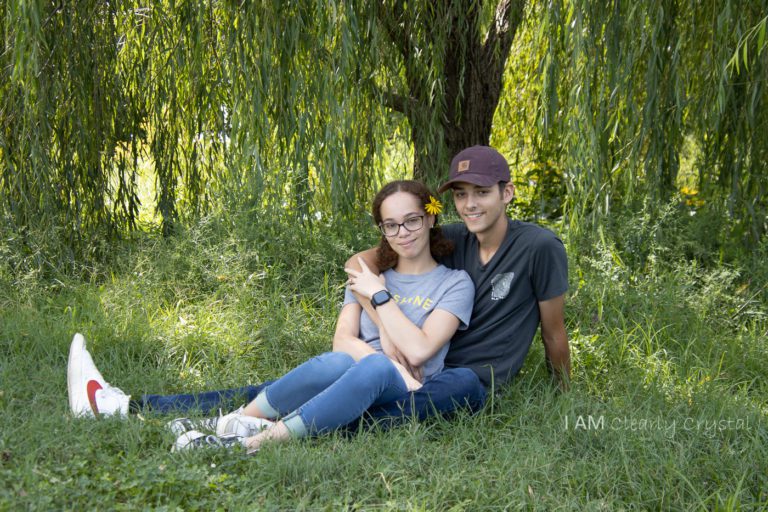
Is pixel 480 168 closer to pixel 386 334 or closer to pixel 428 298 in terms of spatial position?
pixel 428 298

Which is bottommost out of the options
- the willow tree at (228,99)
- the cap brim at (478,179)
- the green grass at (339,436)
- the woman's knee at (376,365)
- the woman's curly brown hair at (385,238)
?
the green grass at (339,436)

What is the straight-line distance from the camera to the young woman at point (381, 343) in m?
2.40

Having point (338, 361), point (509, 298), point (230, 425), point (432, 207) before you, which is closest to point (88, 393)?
point (230, 425)

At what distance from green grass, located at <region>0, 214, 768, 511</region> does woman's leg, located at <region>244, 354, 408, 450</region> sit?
0.22 ft

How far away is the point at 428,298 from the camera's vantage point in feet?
8.92

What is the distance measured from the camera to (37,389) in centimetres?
296

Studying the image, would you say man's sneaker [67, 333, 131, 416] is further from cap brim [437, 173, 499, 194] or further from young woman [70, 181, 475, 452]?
cap brim [437, 173, 499, 194]

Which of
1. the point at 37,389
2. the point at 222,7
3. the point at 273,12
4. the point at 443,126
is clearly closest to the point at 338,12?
the point at 273,12

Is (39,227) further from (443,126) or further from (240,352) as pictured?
(443,126)

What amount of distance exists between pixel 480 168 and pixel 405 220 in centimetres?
31

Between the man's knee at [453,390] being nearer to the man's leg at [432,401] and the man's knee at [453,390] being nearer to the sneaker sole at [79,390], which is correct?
the man's leg at [432,401]

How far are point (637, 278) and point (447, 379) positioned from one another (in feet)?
5.82

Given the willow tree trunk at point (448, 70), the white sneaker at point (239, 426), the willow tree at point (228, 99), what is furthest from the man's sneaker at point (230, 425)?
the willow tree trunk at point (448, 70)

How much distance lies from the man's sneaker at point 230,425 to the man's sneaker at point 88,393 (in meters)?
0.22
